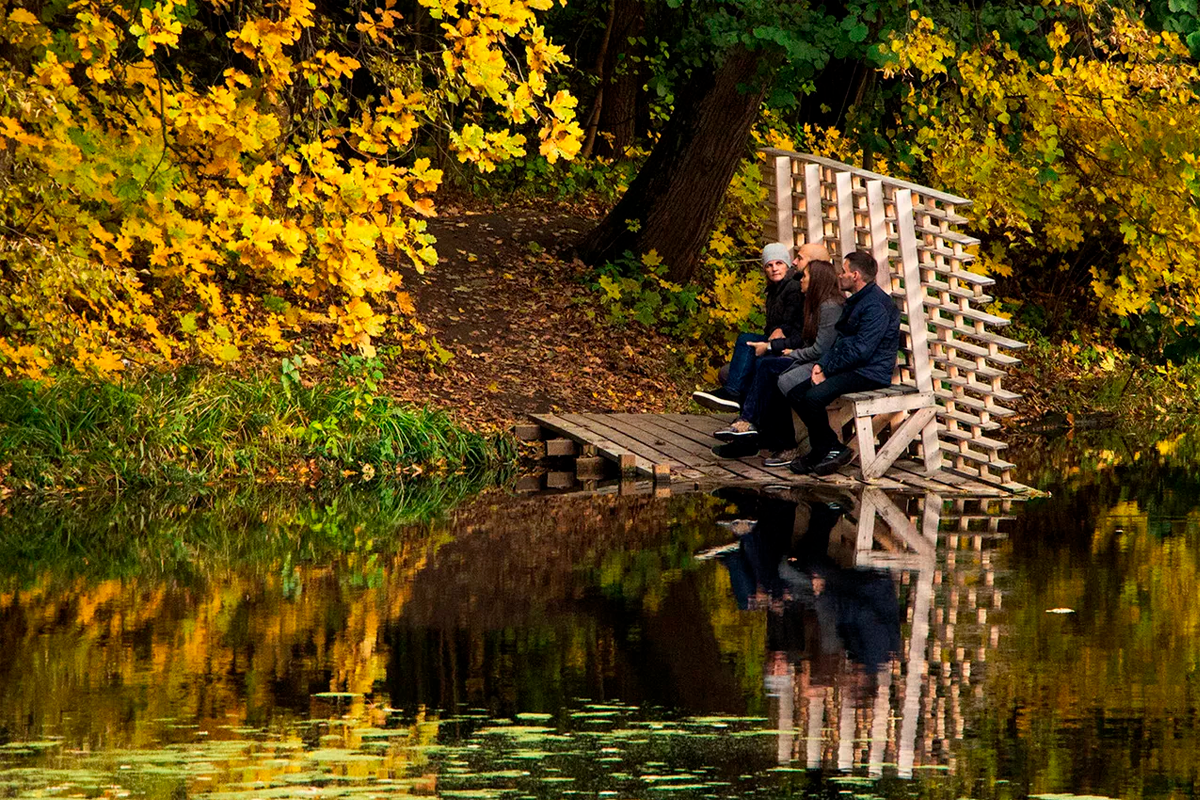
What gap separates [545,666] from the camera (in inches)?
278

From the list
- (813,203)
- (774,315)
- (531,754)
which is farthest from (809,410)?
(531,754)

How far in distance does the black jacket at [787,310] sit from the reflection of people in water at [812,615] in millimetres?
2312

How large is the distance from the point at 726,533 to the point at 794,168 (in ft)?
14.7

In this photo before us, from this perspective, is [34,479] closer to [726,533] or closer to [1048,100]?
[726,533]

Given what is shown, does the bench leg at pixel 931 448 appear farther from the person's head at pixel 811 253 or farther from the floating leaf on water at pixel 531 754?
the floating leaf on water at pixel 531 754

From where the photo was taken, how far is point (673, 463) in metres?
13.4

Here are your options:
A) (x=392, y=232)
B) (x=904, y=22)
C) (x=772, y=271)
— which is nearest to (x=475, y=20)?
(x=392, y=232)

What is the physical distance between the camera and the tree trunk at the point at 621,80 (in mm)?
24297

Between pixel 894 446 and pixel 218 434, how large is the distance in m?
5.01

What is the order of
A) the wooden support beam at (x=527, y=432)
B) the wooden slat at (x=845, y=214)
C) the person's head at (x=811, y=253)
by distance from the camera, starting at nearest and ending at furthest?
the person's head at (x=811, y=253), the wooden slat at (x=845, y=214), the wooden support beam at (x=527, y=432)

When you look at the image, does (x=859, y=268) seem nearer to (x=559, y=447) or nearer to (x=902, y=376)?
(x=902, y=376)

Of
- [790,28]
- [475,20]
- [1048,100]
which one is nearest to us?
[475,20]

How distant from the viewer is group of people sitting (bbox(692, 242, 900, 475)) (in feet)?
39.9

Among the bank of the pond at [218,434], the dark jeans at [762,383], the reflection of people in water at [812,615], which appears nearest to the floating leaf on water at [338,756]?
the reflection of people in water at [812,615]
